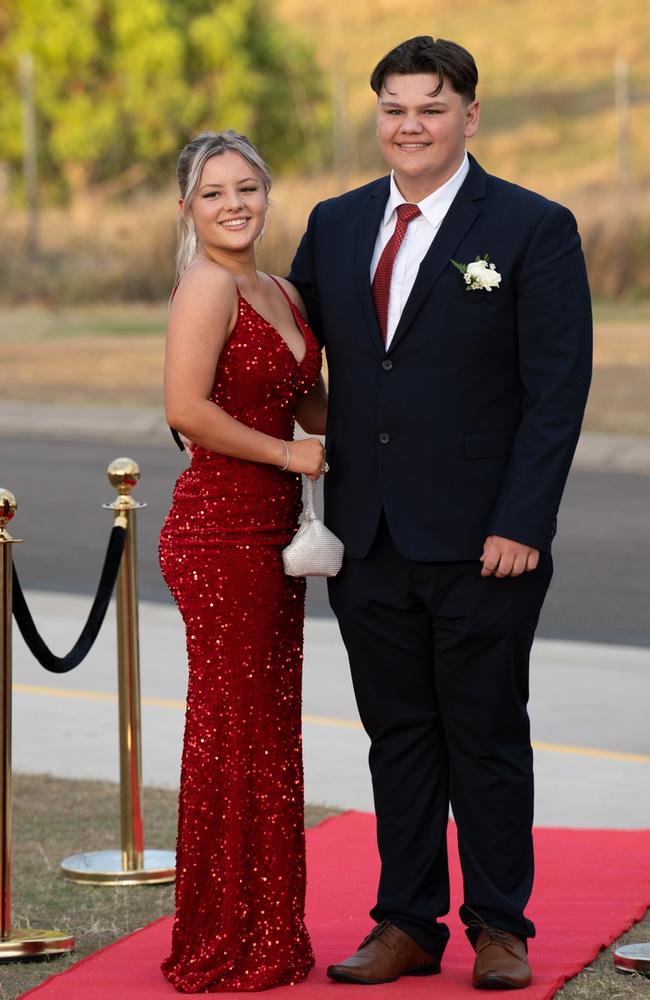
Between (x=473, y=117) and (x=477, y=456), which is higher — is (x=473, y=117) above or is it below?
above

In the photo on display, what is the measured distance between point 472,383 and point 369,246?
443mm

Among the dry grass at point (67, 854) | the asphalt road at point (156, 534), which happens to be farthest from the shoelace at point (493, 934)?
the asphalt road at point (156, 534)

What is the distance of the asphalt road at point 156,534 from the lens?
10.0m

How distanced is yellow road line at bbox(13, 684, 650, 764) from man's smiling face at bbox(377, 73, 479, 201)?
313 cm

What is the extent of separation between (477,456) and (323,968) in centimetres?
134

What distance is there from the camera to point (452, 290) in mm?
4410

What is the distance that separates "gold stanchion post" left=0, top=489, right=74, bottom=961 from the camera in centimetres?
488

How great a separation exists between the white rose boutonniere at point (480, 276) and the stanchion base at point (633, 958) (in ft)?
5.47

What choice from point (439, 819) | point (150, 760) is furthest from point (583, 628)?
point (439, 819)

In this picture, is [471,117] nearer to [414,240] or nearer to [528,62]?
[414,240]

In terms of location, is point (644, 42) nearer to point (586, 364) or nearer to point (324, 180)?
point (324, 180)

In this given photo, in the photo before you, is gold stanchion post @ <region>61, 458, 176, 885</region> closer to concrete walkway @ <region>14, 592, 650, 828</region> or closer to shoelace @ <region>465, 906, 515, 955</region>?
concrete walkway @ <region>14, 592, 650, 828</region>

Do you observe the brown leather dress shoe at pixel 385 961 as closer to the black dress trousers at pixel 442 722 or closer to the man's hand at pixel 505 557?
the black dress trousers at pixel 442 722

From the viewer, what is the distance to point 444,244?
4449 millimetres
